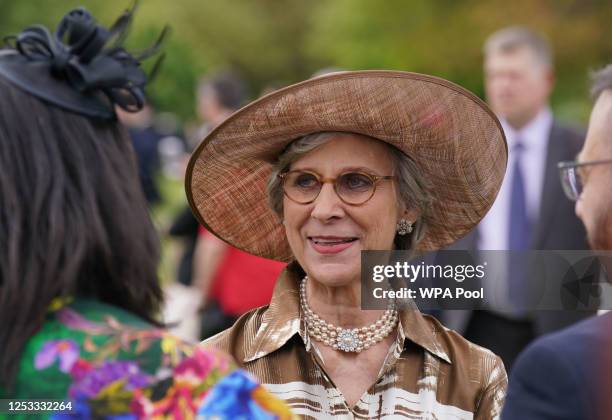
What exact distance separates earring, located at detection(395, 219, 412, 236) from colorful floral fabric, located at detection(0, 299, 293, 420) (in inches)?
51.6

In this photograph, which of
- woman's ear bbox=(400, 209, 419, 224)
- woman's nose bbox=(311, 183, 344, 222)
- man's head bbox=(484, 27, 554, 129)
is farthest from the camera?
man's head bbox=(484, 27, 554, 129)

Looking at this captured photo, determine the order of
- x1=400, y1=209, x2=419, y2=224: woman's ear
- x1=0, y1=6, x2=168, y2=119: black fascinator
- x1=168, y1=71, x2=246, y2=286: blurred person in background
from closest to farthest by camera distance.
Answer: x1=0, y1=6, x2=168, y2=119: black fascinator, x1=400, y1=209, x2=419, y2=224: woman's ear, x1=168, y1=71, x2=246, y2=286: blurred person in background

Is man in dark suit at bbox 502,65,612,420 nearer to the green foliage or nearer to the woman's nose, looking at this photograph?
the woman's nose

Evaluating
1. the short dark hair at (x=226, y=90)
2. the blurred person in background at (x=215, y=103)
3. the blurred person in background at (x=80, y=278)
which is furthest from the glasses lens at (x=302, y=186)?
the short dark hair at (x=226, y=90)

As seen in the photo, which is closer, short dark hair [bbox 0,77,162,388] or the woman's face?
short dark hair [bbox 0,77,162,388]

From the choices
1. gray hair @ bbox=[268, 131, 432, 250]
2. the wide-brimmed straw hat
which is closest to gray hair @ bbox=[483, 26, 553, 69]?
the wide-brimmed straw hat

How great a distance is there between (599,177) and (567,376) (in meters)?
0.74

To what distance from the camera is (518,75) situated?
6070 mm

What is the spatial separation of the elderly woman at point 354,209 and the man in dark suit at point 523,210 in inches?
74.7

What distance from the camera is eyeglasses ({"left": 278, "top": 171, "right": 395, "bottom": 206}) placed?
2848mm

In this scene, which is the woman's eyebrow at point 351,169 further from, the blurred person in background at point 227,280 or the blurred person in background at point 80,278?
the blurred person in background at point 227,280

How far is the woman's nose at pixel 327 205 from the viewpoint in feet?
9.25

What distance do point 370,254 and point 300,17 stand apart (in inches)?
2470

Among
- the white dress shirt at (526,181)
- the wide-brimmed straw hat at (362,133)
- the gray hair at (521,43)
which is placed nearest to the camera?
the wide-brimmed straw hat at (362,133)
